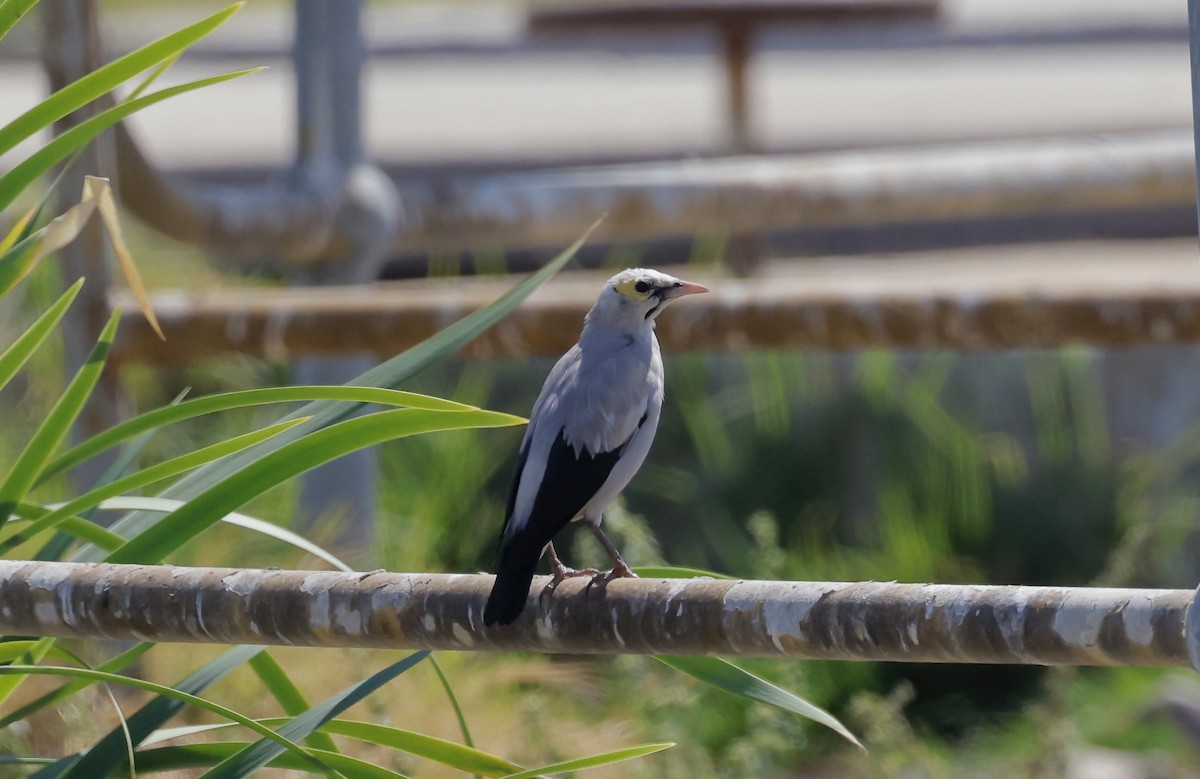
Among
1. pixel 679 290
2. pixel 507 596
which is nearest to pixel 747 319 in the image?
pixel 679 290

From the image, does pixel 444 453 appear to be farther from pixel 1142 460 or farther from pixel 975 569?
pixel 1142 460

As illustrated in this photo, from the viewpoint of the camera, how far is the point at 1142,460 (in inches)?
185

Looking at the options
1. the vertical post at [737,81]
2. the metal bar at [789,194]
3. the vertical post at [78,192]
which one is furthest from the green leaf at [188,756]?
the vertical post at [737,81]

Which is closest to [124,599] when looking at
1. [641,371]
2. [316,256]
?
[641,371]

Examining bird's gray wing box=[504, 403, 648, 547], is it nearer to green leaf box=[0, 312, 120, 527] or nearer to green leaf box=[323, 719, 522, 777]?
green leaf box=[323, 719, 522, 777]

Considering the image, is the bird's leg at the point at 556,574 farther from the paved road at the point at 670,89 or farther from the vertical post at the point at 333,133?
the paved road at the point at 670,89

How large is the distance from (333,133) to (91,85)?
2.25m

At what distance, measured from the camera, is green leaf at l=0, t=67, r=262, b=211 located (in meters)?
1.77

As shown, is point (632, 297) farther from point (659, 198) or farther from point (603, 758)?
point (659, 198)

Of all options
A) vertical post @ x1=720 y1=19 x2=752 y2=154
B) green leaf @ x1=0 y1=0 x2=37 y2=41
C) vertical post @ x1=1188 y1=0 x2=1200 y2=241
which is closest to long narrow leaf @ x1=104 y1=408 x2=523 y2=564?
green leaf @ x1=0 y1=0 x2=37 y2=41

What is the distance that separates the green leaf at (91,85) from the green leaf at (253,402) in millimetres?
355

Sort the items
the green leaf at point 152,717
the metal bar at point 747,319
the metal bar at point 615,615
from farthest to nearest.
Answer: the metal bar at point 747,319 → the green leaf at point 152,717 → the metal bar at point 615,615

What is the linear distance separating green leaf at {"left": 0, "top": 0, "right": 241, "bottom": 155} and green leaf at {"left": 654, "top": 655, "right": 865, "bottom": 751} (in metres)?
0.91

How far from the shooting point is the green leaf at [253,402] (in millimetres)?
1681
